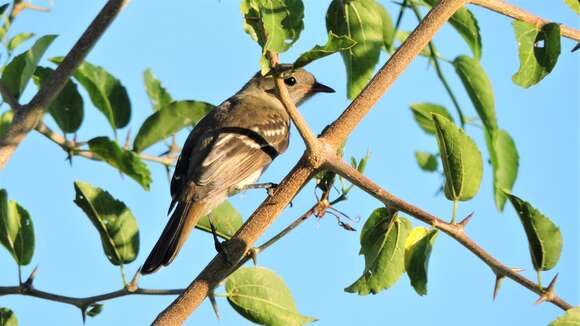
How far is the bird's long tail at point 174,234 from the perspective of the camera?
444 centimetres

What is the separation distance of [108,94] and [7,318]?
4.28 feet

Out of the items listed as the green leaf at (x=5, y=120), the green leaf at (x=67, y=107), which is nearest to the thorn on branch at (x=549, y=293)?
the green leaf at (x=67, y=107)

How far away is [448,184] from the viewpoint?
319cm

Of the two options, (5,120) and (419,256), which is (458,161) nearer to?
(419,256)

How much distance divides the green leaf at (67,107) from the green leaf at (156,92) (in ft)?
1.87

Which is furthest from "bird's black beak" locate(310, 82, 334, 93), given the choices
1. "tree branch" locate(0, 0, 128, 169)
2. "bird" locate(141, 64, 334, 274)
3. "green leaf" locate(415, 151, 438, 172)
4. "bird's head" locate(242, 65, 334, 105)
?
"tree branch" locate(0, 0, 128, 169)

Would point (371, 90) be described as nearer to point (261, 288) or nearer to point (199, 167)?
point (261, 288)

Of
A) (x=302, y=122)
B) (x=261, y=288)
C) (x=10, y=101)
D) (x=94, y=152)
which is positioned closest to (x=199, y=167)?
(x=94, y=152)

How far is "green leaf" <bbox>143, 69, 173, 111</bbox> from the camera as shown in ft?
16.0

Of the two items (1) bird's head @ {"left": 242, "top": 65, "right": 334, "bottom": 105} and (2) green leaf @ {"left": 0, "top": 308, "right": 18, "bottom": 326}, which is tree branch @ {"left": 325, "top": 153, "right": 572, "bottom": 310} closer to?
(2) green leaf @ {"left": 0, "top": 308, "right": 18, "bottom": 326}

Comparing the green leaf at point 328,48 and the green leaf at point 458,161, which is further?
the green leaf at point 458,161

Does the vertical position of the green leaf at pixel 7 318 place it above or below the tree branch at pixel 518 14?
below

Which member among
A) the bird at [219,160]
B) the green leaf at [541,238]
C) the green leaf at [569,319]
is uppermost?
the green leaf at [541,238]

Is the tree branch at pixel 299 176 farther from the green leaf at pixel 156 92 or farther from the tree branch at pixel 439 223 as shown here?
the green leaf at pixel 156 92
